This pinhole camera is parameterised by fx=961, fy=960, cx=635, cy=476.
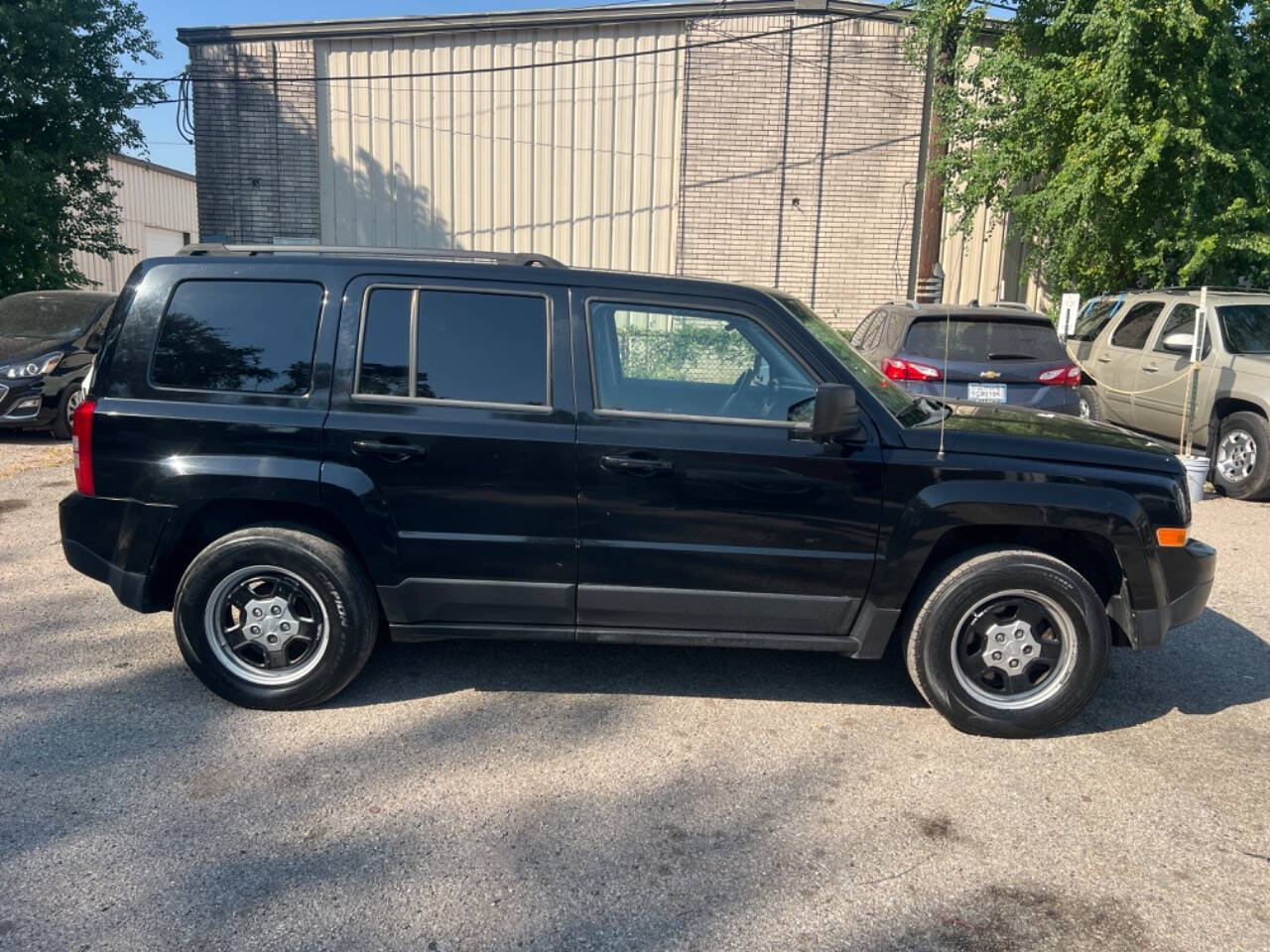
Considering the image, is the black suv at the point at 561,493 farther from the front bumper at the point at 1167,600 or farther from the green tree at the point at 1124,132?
the green tree at the point at 1124,132

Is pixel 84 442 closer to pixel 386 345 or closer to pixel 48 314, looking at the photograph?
pixel 386 345

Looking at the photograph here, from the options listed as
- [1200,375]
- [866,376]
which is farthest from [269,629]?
[1200,375]

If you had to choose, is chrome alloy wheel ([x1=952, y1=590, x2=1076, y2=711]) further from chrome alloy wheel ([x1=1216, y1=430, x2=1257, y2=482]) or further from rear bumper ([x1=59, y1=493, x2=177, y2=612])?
chrome alloy wheel ([x1=1216, y1=430, x2=1257, y2=482])

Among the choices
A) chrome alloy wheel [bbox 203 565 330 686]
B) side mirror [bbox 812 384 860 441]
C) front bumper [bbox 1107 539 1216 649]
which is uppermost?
side mirror [bbox 812 384 860 441]

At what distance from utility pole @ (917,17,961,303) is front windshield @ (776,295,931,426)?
30.4ft

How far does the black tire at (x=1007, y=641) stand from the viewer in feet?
12.7

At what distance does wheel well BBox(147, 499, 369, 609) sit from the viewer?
4.03m

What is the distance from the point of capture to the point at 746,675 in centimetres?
455

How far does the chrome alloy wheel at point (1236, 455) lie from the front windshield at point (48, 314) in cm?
1187

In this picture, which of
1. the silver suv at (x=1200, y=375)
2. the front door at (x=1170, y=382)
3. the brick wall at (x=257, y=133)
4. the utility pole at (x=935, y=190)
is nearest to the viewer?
the silver suv at (x=1200, y=375)

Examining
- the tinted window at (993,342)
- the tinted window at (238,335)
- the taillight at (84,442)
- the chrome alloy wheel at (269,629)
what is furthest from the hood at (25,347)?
the tinted window at (993,342)

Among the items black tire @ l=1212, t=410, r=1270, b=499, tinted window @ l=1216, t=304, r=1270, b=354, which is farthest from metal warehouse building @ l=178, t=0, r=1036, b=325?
black tire @ l=1212, t=410, r=1270, b=499

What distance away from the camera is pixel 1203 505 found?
8.62m

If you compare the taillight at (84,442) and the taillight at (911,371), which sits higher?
the taillight at (911,371)
